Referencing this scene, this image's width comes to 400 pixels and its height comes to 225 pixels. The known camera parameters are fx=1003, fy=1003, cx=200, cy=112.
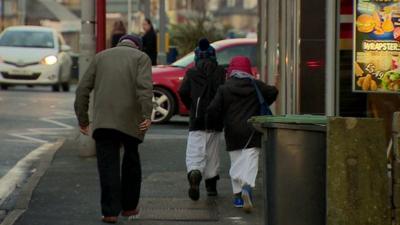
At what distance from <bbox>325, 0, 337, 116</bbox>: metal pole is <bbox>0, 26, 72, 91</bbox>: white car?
15211 mm

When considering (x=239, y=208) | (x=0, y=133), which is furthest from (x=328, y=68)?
(x=0, y=133)

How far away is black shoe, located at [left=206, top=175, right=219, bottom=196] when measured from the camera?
9812mm

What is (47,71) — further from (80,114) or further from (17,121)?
(80,114)

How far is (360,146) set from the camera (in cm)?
628

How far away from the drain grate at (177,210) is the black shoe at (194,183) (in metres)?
0.07

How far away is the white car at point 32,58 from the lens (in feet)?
79.8

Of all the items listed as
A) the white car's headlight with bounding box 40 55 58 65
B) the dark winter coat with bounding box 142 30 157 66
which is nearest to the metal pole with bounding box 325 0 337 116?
the dark winter coat with bounding box 142 30 157 66

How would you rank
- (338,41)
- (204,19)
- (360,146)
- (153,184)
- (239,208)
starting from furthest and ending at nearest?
(204,19) → (153,184) → (338,41) → (239,208) → (360,146)

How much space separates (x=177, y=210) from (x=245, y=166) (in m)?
0.74

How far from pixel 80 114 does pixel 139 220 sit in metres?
1.08

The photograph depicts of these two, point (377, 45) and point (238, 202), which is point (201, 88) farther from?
point (377, 45)

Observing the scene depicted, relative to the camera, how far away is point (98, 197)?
383 inches

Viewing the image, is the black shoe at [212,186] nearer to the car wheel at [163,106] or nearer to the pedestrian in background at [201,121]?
the pedestrian in background at [201,121]

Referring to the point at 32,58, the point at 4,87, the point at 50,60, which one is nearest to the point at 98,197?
the point at 32,58
